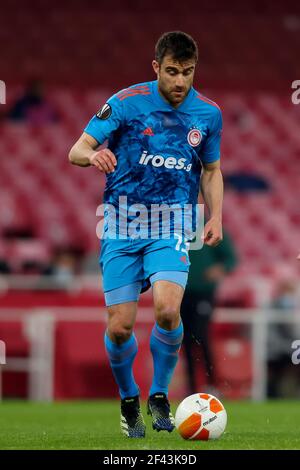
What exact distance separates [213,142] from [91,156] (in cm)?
85

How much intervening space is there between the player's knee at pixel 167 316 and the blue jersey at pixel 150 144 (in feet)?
1.91

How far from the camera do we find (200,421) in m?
Answer: 5.92

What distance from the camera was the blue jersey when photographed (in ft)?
20.3

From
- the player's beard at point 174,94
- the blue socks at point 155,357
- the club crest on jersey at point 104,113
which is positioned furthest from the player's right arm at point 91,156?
the blue socks at point 155,357

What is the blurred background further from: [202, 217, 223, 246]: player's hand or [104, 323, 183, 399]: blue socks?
[202, 217, 223, 246]: player's hand

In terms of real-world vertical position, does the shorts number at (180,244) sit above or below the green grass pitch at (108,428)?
above

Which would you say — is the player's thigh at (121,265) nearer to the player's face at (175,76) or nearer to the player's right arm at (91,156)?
the player's right arm at (91,156)

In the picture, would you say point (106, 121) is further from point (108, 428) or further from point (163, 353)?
point (108, 428)

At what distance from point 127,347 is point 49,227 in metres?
9.19

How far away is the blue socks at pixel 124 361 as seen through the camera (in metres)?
6.25

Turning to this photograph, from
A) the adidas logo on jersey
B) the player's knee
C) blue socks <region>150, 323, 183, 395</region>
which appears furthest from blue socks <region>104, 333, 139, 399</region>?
the adidas logo on jersey

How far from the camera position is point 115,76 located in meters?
18.8

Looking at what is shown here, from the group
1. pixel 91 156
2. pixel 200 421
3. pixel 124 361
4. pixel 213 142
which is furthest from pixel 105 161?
pixel 200 421
